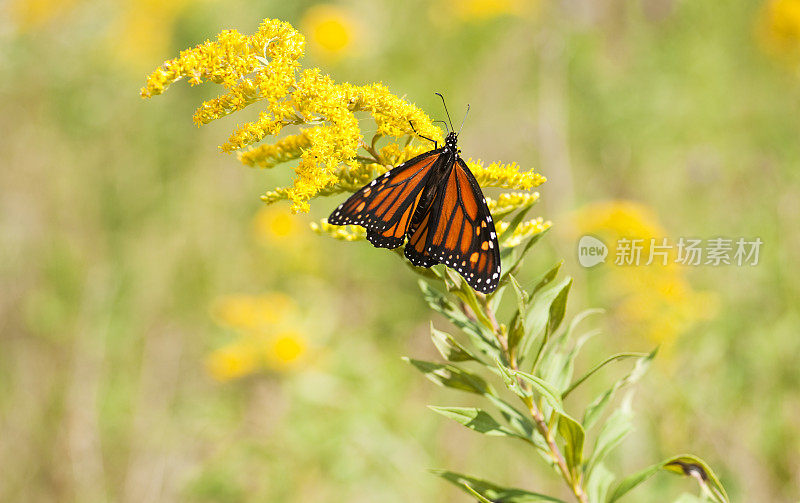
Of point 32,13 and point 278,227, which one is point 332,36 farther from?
point 32,13

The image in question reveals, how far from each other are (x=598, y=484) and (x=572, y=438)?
31 cm

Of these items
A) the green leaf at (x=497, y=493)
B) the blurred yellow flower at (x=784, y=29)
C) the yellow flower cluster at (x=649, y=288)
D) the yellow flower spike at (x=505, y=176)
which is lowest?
the green leaf at (x=497, y=493)

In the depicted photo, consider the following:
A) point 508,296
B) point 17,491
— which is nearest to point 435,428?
point 508,296

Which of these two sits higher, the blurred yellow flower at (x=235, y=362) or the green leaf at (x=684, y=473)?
the blurred yellow flower at (x=235, y=362)

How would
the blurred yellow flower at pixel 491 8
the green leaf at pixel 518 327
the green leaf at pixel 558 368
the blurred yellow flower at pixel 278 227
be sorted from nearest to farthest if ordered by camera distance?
the green leaf at pixel 518 327, the green leaf at pixel 558 368, the blurred yellow flower at pixel 278 227, the blurred yellow flower at pixel 491 8

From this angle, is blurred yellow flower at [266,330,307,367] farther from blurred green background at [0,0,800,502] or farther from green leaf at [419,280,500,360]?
green leaf at [419,280,500,360]

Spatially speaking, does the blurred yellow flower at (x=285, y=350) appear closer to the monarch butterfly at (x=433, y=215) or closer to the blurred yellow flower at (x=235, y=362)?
the blurred yellow flower at (x=235, y=362)

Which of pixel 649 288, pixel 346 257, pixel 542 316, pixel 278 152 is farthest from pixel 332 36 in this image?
pixel 542 316

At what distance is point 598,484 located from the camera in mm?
1914

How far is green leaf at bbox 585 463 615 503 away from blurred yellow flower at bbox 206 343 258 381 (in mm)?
2884

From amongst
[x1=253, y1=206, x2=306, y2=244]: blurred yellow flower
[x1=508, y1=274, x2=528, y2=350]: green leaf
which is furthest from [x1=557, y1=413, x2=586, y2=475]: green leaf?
[x1=253, y1=206, x2=306, y2=244]: blurred yellow flower

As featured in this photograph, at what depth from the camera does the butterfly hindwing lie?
1677 mm

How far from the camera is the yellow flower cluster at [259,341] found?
4348 millimetres

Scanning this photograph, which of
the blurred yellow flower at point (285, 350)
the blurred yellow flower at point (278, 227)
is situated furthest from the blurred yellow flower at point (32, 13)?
the blurred yellow flower at point (285, 350)
